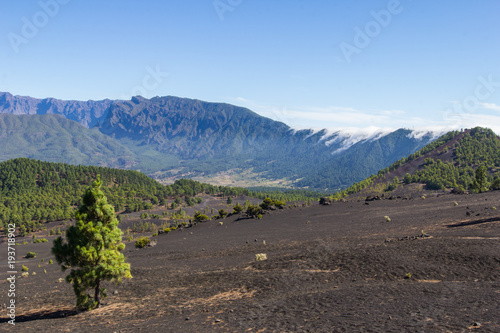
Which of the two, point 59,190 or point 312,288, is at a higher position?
point 59,190

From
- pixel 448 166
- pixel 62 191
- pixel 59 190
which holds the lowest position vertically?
pixel 62 191

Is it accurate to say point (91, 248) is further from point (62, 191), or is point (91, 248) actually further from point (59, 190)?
point (59, 190)

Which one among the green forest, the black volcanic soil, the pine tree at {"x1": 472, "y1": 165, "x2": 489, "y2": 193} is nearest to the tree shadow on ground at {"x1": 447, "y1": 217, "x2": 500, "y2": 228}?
the black volcanic soil

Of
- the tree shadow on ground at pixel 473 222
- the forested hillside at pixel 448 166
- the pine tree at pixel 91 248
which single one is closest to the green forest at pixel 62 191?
the forested hillside at pixel 448 166

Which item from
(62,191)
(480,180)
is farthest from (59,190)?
(480,180)

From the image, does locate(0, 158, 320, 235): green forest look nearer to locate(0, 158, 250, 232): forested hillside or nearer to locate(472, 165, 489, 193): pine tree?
locate(0, 158, 250, 232): forested hillside

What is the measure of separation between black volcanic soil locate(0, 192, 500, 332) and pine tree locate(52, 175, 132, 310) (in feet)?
7.09

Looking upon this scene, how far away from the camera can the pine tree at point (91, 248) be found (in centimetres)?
1969

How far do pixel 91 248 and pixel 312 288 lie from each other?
13.5 meters

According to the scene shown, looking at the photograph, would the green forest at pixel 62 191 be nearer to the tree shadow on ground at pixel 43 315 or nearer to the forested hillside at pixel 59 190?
the forested hillside at pixel 59 190

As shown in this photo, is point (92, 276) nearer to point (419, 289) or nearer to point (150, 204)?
point (419, 289)

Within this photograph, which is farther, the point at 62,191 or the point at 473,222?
the point at 62,191

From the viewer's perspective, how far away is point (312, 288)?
21031mm

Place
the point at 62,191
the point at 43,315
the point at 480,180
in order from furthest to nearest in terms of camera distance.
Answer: the point at 62,191 → the point at 480,180 → the point at 43,315
